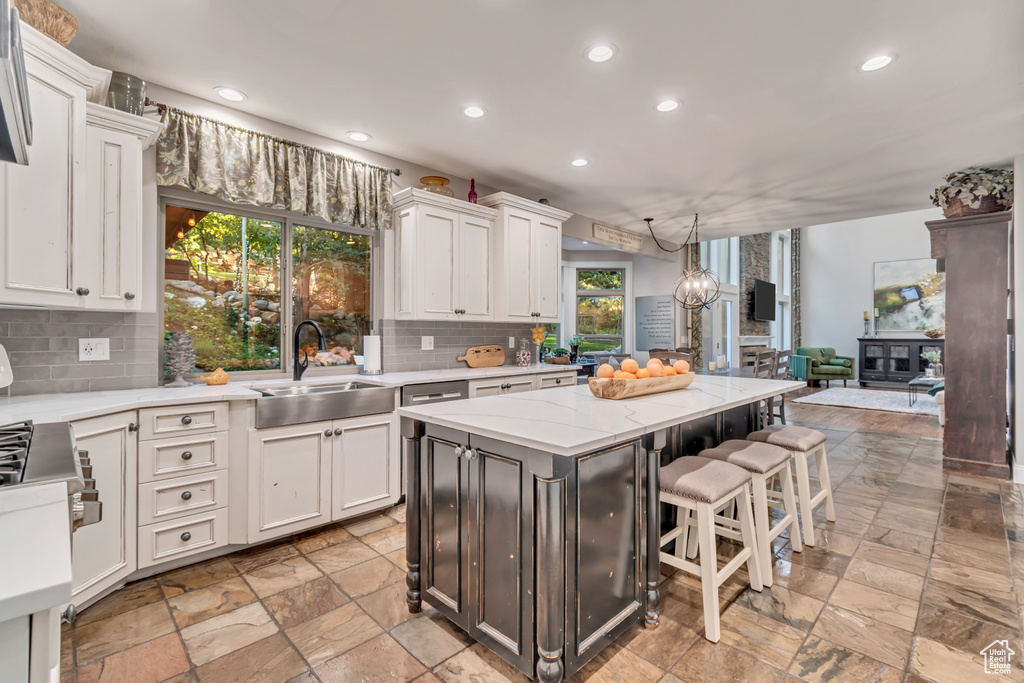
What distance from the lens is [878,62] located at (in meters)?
2.36

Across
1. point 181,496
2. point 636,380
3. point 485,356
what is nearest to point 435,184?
point 485,356

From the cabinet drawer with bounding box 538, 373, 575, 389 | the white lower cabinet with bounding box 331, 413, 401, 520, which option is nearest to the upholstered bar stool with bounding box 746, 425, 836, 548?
the cabinet drawer with bounding box 538, 373, 575, 389

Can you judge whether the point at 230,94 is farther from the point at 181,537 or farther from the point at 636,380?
the point at 636,380

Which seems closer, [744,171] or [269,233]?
[269,233]

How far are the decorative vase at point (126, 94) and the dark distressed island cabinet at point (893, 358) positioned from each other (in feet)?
39.1

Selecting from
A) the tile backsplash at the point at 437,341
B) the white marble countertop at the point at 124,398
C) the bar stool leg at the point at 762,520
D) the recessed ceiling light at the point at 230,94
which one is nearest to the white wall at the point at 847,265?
the tile backsplash at the point at 437,341

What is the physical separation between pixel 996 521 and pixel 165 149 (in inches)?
213

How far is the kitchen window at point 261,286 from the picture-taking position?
2.90 m

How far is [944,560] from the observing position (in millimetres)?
2408

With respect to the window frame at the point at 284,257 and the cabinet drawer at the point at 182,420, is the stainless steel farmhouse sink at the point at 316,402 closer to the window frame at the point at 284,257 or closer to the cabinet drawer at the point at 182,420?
the cabinet drawer at the point at 182,420

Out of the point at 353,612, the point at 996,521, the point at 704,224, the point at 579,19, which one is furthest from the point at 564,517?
the point at 704,224

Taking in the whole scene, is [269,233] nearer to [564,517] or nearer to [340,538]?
[340,538]

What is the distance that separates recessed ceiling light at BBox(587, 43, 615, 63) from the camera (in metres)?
2.27

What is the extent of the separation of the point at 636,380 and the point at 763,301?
8.50 metres
